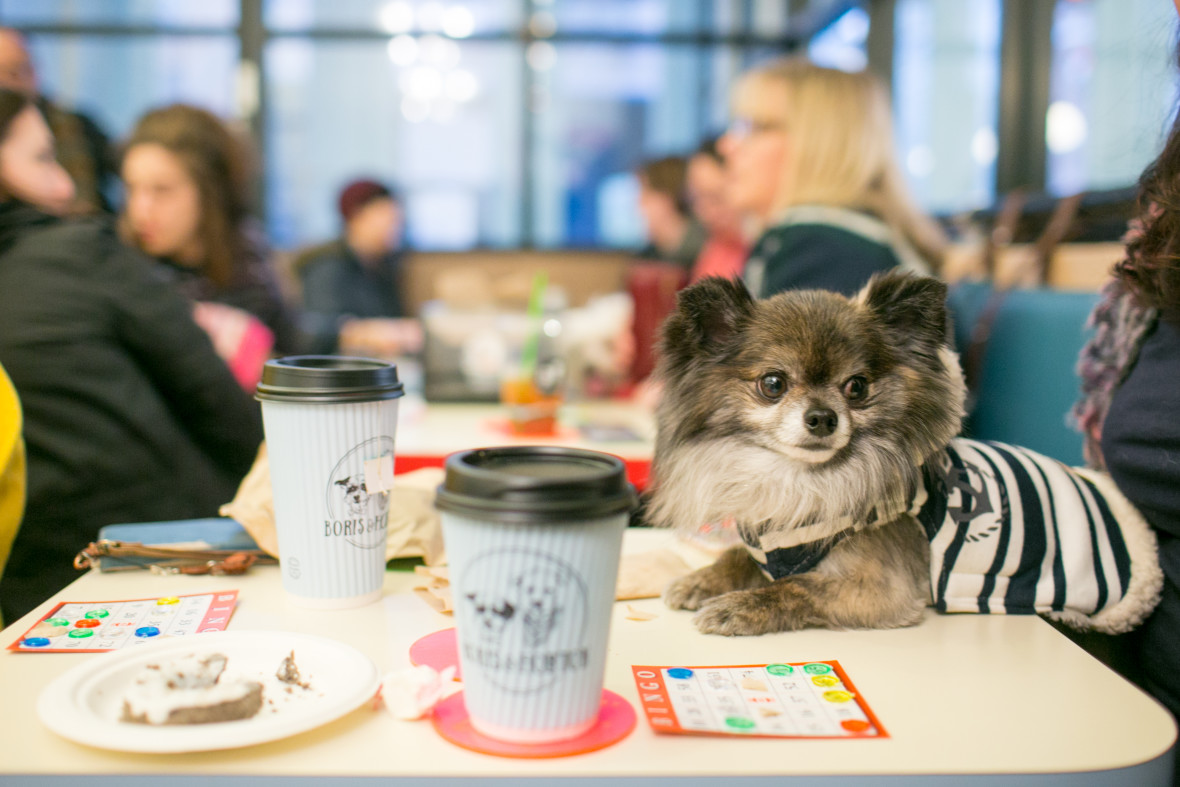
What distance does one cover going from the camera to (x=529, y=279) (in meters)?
5.81

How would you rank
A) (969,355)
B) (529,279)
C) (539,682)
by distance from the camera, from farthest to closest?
(529,279)
(969,355)
(539,682)

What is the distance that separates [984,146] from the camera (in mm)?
4000

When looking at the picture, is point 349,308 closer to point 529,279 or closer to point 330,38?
point 529,279

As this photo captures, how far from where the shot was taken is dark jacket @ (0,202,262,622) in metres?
1.46

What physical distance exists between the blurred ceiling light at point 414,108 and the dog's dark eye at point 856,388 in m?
6.59

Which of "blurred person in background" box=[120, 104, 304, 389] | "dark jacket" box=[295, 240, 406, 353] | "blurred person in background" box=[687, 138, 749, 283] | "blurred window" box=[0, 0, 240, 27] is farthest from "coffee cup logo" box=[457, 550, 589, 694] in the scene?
"blurred window" box=[0, 0, 240, 27]

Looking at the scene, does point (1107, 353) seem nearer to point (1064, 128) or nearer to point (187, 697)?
point (187, 697)

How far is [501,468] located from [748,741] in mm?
284

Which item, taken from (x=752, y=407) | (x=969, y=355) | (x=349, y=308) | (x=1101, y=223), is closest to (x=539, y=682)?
(x=752, y=407)

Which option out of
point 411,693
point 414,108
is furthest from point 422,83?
point 411,693

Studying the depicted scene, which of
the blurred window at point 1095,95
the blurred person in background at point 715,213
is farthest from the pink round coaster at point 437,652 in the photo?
the blurred person in background at point 715,213

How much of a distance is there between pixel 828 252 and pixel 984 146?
2070 millimetres

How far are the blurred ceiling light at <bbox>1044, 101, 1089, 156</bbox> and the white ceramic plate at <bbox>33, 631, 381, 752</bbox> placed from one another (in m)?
3.44

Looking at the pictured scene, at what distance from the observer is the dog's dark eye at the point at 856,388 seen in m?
1.04
